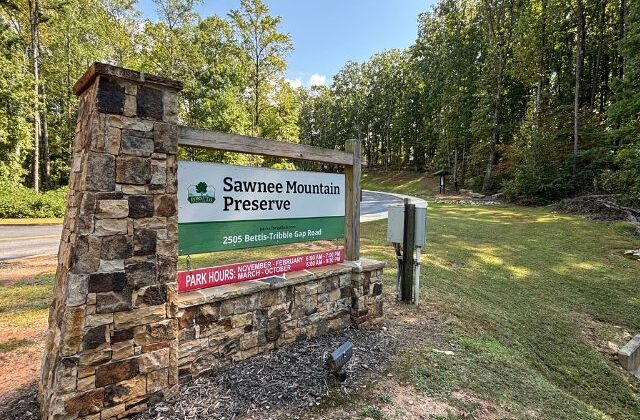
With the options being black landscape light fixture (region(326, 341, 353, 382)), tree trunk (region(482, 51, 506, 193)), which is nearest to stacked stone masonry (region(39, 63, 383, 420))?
black landscape light fixture (region(326, 341, 353, 382))

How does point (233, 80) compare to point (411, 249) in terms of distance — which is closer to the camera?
point (411, 249)

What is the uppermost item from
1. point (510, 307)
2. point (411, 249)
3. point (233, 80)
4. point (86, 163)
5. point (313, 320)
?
point (233, 80)

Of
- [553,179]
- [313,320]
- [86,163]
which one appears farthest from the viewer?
[553,179]

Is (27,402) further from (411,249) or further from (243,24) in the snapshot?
(243,24)

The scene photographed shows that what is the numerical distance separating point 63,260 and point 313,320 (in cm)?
218

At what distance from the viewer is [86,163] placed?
2.08 m

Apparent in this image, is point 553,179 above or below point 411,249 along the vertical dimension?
above

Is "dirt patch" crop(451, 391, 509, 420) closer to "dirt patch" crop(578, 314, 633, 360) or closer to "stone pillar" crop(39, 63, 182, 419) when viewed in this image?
"stone pillar" crop(39, 63, 182, 419)

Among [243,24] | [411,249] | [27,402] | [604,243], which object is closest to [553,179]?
[604,243]

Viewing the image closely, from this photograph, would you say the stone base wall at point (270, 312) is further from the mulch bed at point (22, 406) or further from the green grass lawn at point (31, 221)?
the green grass lawn at point (31, 221)

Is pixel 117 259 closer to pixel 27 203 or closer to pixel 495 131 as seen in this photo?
pixel 27 203

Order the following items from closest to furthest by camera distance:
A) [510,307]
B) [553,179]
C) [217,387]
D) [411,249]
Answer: [217,387] < [411,249] < [510,307] < [553,179]

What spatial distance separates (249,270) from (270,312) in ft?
1.40

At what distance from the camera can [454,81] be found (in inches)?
1062
